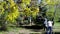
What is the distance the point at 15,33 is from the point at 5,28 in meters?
3.20

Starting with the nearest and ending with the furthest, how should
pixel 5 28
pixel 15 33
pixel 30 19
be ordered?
pixel 15 33, pixel 5 28, pixel 30 19

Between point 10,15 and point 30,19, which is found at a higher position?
point 10,15

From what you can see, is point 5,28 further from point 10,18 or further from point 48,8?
point 48,8

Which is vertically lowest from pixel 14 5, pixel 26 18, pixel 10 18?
pixel 26 18

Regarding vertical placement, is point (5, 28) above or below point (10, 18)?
below

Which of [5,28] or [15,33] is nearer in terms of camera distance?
[15,33]

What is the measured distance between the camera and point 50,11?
29844 millimetres

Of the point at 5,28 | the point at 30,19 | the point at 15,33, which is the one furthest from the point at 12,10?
the point at 30,19

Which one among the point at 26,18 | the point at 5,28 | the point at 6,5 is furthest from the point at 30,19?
the point at 6,5

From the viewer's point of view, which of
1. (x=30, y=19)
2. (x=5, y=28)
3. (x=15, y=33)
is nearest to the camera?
(x=15, y=33)

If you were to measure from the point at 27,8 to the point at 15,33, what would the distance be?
2703 mm

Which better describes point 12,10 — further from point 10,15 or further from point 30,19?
point 30,19

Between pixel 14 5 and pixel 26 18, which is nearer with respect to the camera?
pixel 14 5

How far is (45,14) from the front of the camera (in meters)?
29.1
